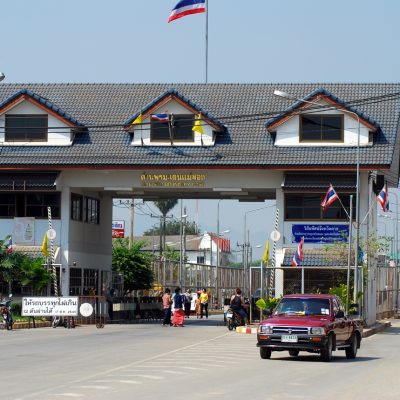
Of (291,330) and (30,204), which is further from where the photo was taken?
(30,204)

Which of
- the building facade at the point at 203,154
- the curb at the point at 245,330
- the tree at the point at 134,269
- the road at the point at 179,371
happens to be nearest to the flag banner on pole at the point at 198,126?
the building facade at the point at 203,154

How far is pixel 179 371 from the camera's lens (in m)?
22.1

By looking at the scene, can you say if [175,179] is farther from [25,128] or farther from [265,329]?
[265,329]

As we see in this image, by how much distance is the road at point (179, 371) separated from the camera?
58.0 ft

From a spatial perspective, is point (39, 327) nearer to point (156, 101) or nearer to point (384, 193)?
point (156, 101)

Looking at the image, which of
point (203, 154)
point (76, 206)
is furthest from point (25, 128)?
point (203, 154)

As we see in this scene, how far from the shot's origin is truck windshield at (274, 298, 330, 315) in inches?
1083

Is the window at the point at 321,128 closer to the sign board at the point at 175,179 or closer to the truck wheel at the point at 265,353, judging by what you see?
the sign board at the point at 175,179

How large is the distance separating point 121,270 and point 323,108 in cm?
2251

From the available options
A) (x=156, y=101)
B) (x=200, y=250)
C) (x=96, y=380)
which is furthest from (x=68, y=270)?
(x=200, y=250)

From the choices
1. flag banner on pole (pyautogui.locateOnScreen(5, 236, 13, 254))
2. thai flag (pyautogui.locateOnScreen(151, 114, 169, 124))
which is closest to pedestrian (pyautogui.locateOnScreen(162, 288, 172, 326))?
flag banner on pole (pyautogui.locateOnScreen(5, 236, 13, 254))

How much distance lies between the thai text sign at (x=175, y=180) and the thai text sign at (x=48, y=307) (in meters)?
7.86

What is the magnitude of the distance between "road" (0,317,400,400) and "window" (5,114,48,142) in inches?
664

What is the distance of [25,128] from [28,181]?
2848mm
